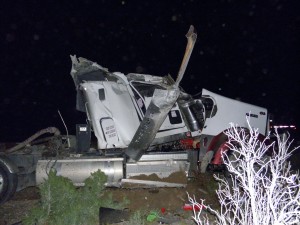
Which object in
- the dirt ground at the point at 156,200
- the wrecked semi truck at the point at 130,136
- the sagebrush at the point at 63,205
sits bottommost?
the dirt ground at the point at 156,200

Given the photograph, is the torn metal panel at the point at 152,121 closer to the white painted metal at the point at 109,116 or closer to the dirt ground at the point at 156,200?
the white painted metal at the point at 109,116

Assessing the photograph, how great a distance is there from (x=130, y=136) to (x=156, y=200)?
4.53 feet

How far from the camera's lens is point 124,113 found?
7.71 meters

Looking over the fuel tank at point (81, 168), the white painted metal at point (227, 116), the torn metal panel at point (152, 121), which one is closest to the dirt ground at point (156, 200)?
the fuel tank at point (81, 168)

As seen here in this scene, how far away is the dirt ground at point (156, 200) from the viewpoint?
691 cm

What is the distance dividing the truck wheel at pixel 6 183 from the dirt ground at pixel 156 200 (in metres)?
0.23

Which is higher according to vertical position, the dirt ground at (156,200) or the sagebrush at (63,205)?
the sagebrush at (63,205)

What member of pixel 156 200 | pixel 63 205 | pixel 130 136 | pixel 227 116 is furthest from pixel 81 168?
pixel 227 116

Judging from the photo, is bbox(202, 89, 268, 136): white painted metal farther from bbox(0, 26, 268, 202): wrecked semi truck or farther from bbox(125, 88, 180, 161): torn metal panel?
bbox(125, 88, 180, 161): torn metal panel

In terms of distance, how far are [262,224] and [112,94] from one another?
4.70 meters

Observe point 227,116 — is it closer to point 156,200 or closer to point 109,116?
point 156,200

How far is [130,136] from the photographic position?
25.3 ft

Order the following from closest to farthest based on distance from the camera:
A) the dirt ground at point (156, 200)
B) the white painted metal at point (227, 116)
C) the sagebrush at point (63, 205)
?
the sagebrush at point (63, 205) < the dirt ground at point (156, 200) < the white painted metal at point (227, 116)

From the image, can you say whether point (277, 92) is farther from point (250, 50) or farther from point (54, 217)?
point (54, 217)
